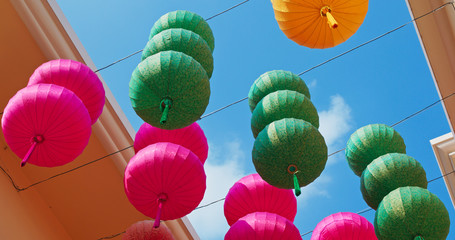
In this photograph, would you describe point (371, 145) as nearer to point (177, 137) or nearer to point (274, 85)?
point (274, 85)

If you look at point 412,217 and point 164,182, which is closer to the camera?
point 412,217

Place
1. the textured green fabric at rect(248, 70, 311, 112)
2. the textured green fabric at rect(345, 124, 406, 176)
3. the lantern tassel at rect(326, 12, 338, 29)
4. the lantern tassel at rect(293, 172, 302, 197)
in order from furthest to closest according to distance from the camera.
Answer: the textured green fabric at rect(248, 70, 311, 112), the textured green fabric at rect(345, 124, 406, 176), the lantern tassel at rect(326, 12, 338, 29), the lantern tassel at rect(293, 172, 302, 197)

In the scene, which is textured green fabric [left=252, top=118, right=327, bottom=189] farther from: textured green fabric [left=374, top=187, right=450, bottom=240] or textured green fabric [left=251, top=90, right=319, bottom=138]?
textured green fabric [left=374, top=187, right=450, bottom=240]

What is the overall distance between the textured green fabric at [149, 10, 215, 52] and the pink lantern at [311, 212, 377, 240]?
1412 mm

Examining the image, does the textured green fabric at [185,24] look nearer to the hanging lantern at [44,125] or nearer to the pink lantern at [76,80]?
the pink lantern at [76,80]

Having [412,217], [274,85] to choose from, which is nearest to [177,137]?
[274,85]

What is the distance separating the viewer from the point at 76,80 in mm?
3355

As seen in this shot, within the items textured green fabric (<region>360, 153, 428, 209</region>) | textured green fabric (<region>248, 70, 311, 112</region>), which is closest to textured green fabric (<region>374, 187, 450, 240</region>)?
textured green fabric (<region>360, 153, 428, 209</region>)

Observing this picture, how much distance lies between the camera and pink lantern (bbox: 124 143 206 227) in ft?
9.78

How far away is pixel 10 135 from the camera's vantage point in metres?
3.03

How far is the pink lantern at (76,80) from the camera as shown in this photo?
3.34 meters

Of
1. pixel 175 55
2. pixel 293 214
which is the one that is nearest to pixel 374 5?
pixel 293 214

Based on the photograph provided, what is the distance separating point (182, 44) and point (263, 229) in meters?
1.21

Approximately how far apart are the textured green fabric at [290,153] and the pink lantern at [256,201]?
58cm
